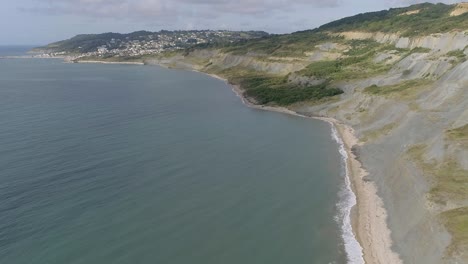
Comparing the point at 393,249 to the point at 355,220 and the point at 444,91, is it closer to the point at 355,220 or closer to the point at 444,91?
the point at 355,220

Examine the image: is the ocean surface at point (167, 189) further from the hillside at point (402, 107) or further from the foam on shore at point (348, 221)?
the hillside at point (402, 107)

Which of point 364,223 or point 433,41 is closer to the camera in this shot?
point 364,223

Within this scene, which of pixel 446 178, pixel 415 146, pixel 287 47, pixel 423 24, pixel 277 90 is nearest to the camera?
pixel 446 178

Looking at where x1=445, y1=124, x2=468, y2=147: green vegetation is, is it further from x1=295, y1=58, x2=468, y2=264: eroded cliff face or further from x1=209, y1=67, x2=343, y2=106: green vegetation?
x1=209, y1=67, x2=343, y2=106: green vegetation

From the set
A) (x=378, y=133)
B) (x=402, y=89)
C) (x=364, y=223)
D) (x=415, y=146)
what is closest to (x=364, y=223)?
(x=364, y=223)

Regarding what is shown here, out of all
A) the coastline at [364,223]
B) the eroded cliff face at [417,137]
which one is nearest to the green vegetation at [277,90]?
the eroded cliff face at [417,137]

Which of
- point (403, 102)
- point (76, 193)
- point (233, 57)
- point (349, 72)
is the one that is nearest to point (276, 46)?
point (233, 57)

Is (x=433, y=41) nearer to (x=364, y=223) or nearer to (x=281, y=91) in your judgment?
(x=281, y=91)
